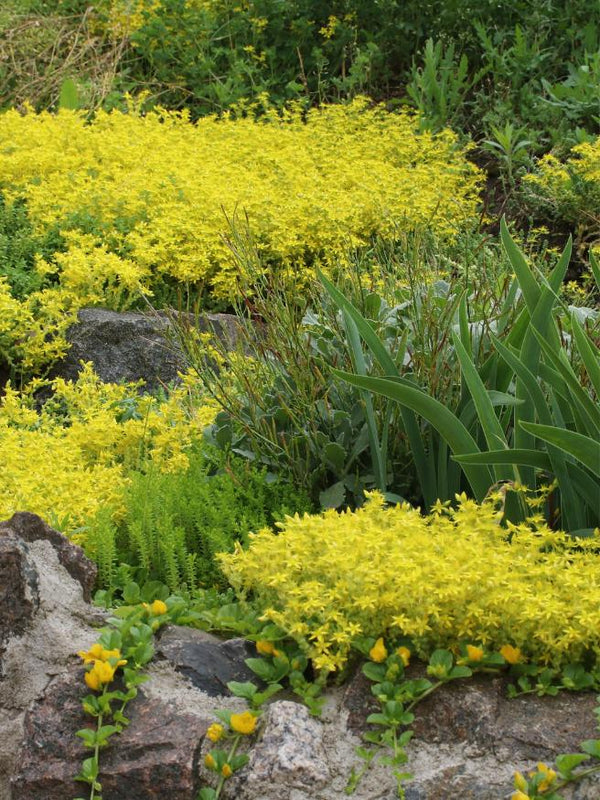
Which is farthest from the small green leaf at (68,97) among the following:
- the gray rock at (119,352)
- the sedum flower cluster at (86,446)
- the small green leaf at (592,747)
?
the small green leaf at (592,747)

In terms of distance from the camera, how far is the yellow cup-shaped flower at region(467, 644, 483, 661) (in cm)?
230

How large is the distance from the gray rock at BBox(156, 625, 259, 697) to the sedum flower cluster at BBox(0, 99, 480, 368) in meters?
2.69

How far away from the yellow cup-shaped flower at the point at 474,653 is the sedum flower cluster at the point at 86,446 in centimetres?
143

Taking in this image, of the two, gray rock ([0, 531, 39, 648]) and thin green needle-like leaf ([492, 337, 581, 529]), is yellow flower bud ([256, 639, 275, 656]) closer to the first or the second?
gray rock ([0, 531, 39, 648])

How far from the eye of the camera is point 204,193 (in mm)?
6289

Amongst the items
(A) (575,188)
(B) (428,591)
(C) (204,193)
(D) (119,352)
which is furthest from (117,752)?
(A) (575,188)

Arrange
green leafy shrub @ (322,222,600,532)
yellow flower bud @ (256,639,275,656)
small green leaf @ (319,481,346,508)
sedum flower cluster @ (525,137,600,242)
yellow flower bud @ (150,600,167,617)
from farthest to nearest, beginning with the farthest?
sedum flower cluster @ (525,137,600,242)
small green leaf @ (319,481,346,508)
green leafy shrub @ (322,222,600,532)
yellow flower bud @ (150,600,167,617)
yellow flower bud @ (256,639,275,656)

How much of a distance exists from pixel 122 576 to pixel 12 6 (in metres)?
9.00

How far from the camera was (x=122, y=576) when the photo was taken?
314 centimetres

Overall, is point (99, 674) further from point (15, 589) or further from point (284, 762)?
point (284, 762)

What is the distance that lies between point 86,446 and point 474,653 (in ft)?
→ 7.36

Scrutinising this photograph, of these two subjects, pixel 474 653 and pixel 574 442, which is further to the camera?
pixel 574 442

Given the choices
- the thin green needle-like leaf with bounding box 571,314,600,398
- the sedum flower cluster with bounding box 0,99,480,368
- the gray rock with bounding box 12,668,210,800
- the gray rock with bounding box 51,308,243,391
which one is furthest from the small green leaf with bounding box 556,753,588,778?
the gray rock with bounding box 51,308,243,391

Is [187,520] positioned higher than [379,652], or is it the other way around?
[379,652]
